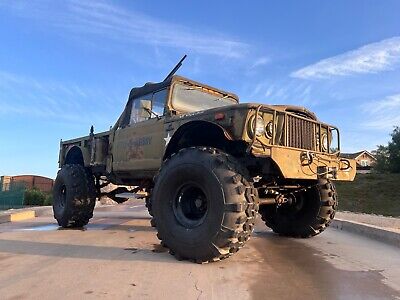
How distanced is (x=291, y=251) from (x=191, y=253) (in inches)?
68.0

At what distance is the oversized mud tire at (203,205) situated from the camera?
180 inches

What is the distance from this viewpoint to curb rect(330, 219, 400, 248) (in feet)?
22.9

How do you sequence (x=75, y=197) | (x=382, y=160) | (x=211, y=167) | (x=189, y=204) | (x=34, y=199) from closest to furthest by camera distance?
(x=211, y=167) → (x=189, y=204) → (x=75, y=197) → (x=34, y=199) → (x=382, y=160)

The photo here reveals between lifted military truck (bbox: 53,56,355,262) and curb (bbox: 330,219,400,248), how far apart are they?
1231 mm

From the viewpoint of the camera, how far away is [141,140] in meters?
6.84

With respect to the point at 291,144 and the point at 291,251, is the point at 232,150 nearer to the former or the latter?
the point at 291,144

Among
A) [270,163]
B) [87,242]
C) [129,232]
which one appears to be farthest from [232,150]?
[129,232]

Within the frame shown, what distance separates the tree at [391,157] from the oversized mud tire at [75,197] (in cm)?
3836

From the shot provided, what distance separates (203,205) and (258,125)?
122 cm

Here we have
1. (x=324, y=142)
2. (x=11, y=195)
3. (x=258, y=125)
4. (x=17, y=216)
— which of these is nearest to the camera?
(x=258, y=125)

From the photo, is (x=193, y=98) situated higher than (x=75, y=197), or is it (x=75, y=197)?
(x=193, y=98)

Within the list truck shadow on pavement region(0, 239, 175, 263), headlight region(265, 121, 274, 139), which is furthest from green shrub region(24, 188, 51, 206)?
headlight region(265, 121, 274, 139)

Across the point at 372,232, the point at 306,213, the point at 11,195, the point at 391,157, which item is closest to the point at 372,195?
the point at 391,157

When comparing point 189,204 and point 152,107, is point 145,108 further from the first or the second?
point 189,204
